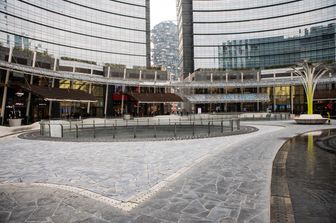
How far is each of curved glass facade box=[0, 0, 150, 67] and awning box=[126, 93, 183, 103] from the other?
41.7 ft

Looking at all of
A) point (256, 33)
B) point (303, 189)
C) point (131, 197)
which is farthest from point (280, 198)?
point (256, 33)

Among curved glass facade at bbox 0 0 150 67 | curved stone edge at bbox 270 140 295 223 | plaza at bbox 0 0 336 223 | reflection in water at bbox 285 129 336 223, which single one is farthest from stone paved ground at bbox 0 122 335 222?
curved glass facade at bbox 0 0 150 67

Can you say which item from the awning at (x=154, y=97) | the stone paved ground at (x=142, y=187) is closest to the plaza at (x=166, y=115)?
the stone paved ground at (x=142, y=187)

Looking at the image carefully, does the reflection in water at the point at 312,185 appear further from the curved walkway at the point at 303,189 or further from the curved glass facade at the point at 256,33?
the curved glass facade at the point at 256,33

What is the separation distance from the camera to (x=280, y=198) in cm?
457

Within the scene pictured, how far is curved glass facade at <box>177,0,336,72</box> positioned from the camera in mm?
59000

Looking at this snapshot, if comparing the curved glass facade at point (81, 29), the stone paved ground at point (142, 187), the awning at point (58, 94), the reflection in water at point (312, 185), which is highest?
the curved glass facade at point (81, 29)

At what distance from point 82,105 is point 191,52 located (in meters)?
39.3

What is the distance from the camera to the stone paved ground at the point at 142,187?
4.10 meters

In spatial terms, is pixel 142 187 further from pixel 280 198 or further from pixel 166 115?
pixel 166 115

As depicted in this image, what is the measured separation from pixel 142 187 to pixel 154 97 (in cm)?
4471

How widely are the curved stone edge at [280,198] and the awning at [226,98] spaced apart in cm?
5071

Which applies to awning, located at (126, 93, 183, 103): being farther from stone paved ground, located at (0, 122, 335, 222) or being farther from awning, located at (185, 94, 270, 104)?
stone paved ground, located at (0, 122, 335, 222)

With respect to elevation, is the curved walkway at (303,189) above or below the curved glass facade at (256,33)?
below
